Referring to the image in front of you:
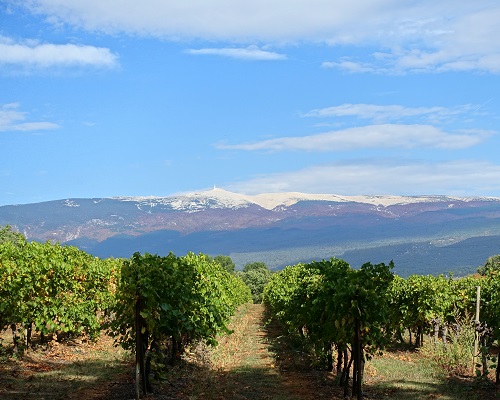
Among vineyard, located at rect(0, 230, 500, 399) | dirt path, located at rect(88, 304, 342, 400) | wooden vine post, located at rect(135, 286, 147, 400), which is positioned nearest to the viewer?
wooden vine post, located at rect(135, 286, 147, 400)

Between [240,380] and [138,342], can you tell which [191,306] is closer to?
Result: [240,380]

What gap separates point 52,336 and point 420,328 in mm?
18212

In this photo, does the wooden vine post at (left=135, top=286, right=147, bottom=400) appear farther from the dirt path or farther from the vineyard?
the dirt path

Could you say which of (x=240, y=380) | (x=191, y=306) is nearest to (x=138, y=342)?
(x=191, y=306)

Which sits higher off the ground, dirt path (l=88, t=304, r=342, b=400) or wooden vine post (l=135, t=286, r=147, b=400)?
wooden vine post (l=135, t=286, r=147, b=400)

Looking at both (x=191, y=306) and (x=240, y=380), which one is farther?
(x=240, y=380)

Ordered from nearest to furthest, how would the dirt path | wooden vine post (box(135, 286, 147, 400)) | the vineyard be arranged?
wooden vine post (box(135, 286, 147, 400)), the vineyard, the dirt path

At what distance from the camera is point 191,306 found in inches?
682

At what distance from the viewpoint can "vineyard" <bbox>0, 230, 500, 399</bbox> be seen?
13836 millimetres

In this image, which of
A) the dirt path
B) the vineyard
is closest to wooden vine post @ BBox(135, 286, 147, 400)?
the vineyard

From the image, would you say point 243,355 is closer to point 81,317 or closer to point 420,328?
point 81,317

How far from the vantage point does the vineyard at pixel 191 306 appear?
13.8m

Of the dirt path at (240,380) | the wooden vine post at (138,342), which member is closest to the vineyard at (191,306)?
the wooden vine post at (138,342)

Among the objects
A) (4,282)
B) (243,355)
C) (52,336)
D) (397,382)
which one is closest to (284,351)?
(243,355)
